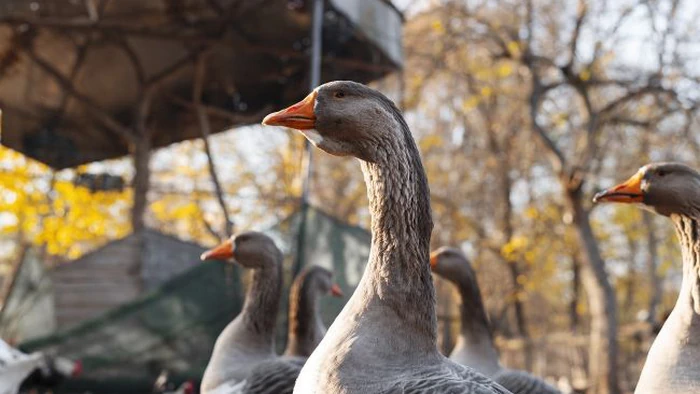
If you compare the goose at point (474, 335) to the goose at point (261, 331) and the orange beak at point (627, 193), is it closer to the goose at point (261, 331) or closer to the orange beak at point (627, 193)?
the goose at point (261, 331)

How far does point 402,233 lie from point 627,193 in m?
1.67

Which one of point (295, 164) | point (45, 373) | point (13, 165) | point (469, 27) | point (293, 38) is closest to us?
point (45, 373)

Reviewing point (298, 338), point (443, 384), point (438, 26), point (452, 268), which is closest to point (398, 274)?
point (443, 384)

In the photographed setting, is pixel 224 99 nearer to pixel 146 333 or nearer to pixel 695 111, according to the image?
pixel 146 333

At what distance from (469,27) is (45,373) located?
32.8 feet

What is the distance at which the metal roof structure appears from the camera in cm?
953

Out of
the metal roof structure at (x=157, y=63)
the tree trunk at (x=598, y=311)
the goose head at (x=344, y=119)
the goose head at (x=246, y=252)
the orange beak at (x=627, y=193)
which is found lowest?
the tree trunk at (x=598, y=311)

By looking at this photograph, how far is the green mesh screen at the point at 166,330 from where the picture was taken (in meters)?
7.78

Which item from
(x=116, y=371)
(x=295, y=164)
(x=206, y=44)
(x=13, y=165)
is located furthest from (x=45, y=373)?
(x=295, y=164)

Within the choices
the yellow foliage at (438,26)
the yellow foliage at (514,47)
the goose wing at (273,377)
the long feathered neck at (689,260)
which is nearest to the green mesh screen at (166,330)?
the goose wing at (273,377)

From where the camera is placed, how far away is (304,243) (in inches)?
312

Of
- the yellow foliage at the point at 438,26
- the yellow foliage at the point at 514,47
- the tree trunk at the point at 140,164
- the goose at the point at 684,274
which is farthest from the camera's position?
the yellow foliage at the point at 514,47

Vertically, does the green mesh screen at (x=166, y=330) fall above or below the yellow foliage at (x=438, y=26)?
below

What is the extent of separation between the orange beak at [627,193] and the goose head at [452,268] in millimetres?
2173
